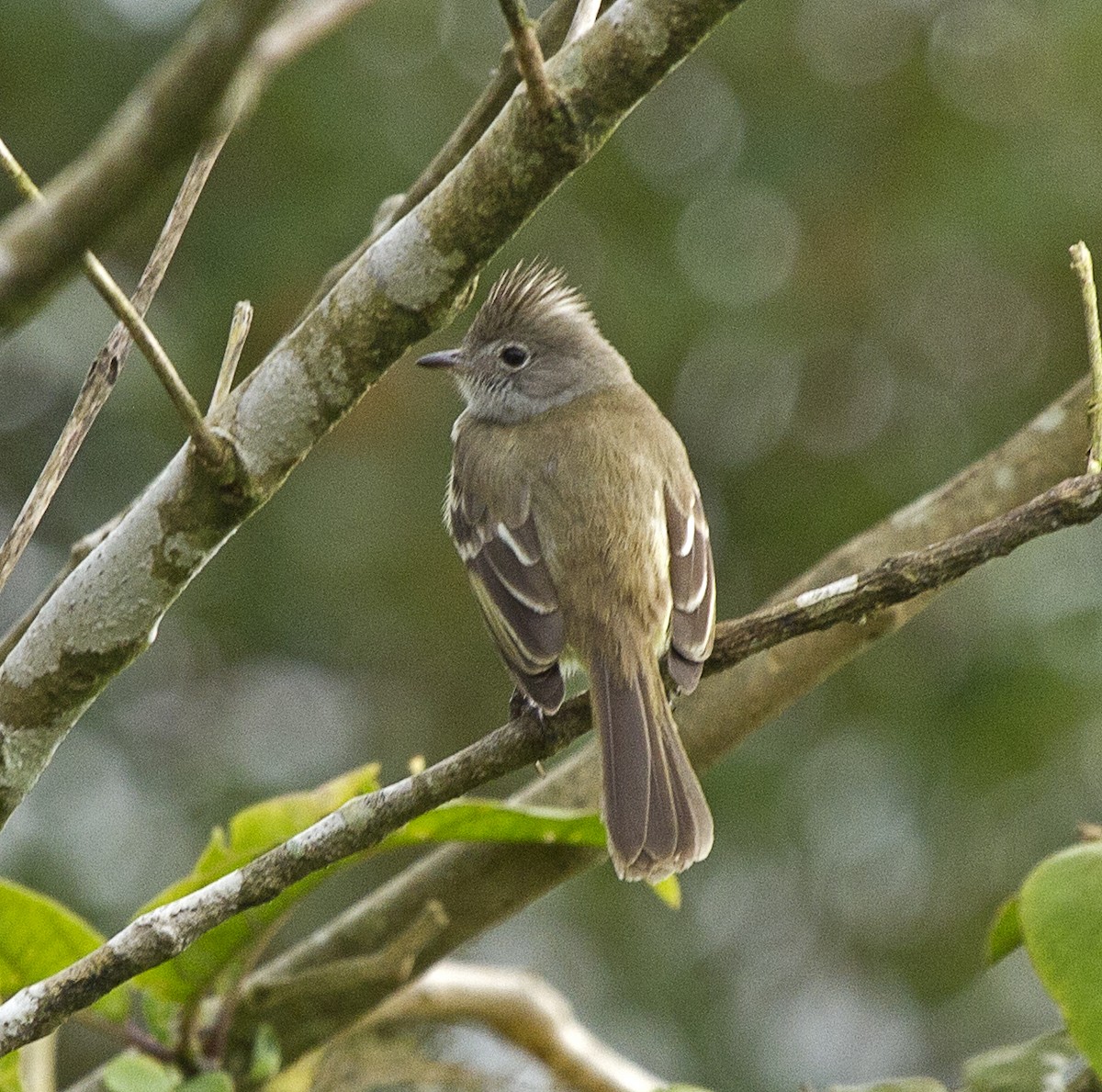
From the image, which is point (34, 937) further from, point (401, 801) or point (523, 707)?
point (523, 707)

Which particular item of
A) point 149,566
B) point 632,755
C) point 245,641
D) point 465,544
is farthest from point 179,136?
point 245,641

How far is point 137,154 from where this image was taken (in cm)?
132

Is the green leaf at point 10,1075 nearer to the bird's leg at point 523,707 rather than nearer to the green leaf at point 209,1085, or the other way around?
the green leaf at point 209,1085

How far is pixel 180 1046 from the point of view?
315 centimetres

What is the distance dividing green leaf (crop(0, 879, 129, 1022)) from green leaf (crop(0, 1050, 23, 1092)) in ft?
0.53

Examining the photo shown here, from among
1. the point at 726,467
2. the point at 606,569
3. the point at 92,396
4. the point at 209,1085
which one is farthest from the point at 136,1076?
the point at 726,467

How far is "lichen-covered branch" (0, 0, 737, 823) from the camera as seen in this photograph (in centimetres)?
225

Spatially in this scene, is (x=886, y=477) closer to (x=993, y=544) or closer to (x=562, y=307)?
(x=562, y=307)

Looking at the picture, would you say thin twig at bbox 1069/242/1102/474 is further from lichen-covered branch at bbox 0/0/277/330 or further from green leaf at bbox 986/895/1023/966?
lichen-covered branch at bbox 0/0/277/330

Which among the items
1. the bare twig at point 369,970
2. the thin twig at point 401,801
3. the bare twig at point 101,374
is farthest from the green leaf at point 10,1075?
the bare twig at point 101,374

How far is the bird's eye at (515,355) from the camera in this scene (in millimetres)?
4660

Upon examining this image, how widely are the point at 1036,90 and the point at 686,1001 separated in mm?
3629

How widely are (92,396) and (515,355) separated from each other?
2396 millimetres

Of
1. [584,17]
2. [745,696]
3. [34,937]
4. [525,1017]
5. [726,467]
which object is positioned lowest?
[525,1017]
